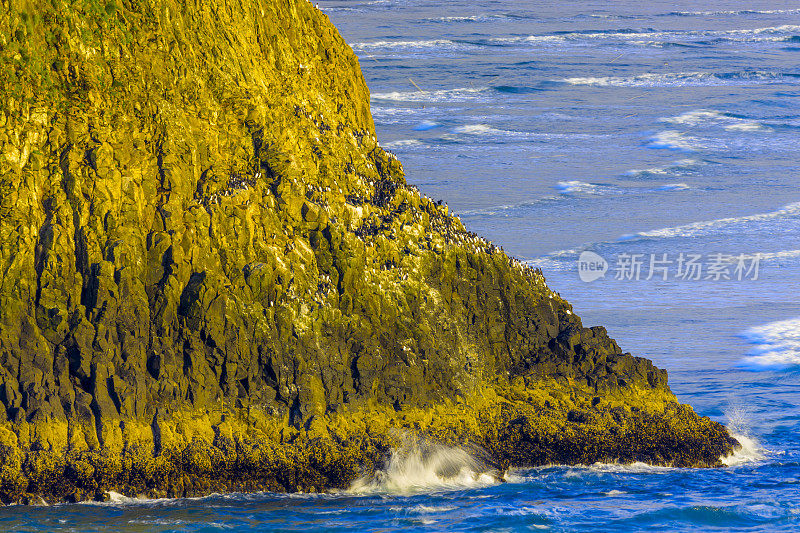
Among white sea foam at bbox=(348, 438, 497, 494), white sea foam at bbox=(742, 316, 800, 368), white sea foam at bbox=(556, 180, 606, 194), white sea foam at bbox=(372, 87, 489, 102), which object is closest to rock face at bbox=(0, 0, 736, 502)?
white sea foam at bbox=(348, 438, 497, 494)

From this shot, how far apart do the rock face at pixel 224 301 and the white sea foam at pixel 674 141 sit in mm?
17415

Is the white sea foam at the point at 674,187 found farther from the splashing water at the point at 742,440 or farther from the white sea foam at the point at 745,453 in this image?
the white sea foam at the point at 745,453

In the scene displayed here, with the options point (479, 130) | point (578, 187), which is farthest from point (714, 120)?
point (578, 187)

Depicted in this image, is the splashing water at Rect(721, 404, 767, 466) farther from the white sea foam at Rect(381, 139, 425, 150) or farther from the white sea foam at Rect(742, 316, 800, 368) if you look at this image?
the white sea foam at Rect(381, 139, 425, 150)

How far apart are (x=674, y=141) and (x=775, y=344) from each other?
46.2ft

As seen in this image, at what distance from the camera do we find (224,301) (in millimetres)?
7105

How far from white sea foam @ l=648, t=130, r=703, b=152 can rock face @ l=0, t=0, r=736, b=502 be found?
1742cm

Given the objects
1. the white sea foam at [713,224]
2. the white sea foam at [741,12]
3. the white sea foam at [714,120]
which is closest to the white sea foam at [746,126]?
the white sea foam at [714,120]

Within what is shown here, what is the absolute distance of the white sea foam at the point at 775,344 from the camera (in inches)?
447

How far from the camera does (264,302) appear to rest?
7211 mm

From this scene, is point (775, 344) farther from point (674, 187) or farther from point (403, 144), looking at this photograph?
point (403, 144)

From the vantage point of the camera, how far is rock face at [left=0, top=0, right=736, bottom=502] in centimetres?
693

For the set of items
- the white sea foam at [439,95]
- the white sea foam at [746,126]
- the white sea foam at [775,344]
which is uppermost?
the white sea foam at [439,95]

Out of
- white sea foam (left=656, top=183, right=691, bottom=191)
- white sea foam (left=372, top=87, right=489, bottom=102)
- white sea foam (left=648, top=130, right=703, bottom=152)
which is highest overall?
white sea foam (left=372, top=87, right=489, bottom=102)
